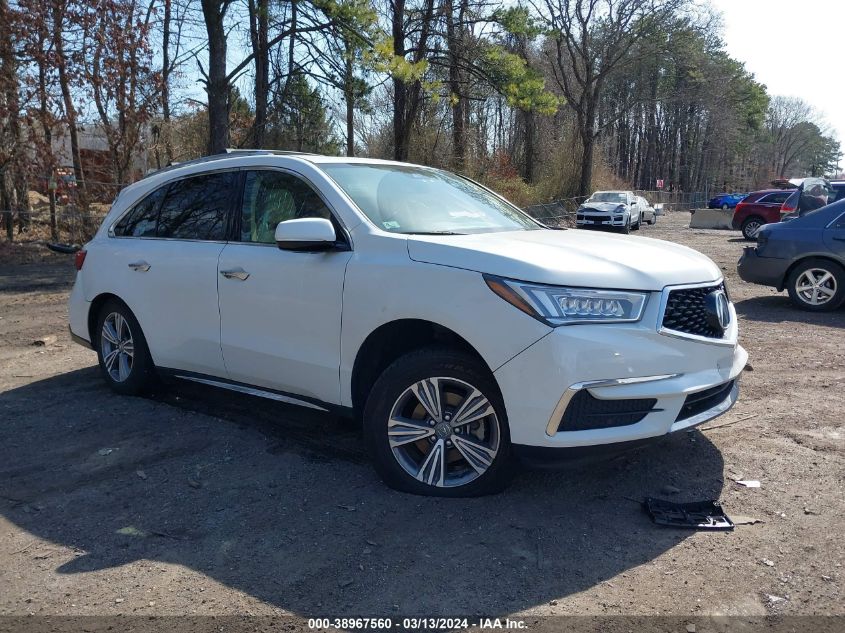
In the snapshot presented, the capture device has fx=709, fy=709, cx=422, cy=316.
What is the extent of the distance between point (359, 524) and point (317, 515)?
0.82ft

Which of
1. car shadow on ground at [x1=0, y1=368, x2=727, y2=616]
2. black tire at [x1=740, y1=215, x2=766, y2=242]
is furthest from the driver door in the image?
black tire at [x1=740, y1=215, x2=766, y2=242]

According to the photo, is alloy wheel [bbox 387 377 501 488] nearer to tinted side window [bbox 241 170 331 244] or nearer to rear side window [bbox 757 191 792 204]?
tinted side window [bbox 241 170 331 244]

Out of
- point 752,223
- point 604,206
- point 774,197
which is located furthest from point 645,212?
point 752,223

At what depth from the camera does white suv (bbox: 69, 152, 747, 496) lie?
3.27 m

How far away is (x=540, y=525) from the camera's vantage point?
3410 millimetres

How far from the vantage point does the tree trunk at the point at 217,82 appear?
15.6m

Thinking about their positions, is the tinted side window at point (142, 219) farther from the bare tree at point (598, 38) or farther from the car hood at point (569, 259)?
the bare tree at point (598, 38)

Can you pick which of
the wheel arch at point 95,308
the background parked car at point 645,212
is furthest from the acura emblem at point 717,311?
the background parked car at point 645,212

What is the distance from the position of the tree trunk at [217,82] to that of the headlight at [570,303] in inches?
537

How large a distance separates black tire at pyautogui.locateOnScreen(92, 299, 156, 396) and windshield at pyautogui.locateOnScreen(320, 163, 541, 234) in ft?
6.90

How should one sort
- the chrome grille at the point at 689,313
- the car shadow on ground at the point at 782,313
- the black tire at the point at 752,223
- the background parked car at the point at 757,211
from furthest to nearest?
the black tire at the point at 752,223
the background parked car at the point at 757,211
the car shadow on ground at the point at 782,313
the chrome grille at the point at 689,313

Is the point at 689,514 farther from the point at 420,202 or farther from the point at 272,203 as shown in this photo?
the point at 272,203

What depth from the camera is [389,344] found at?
12.9ft

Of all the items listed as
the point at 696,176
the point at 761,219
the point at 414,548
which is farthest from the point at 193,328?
the point at 696,176
